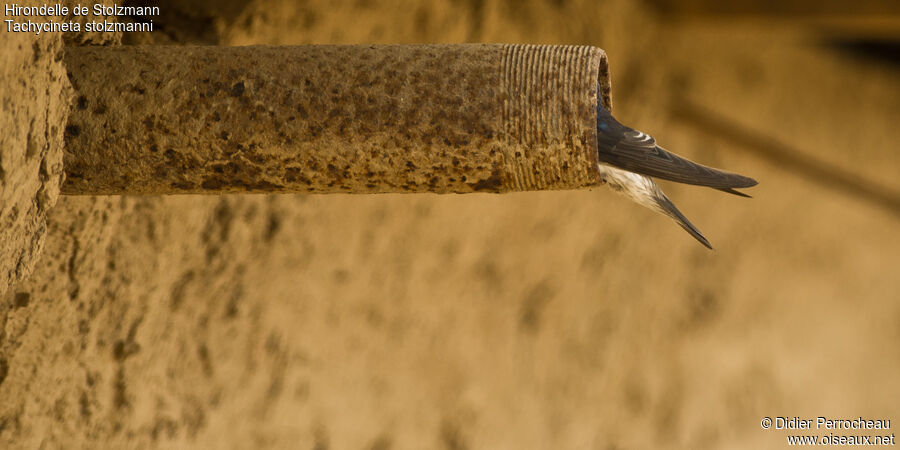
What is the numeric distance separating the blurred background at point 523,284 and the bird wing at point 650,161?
49 centimetres

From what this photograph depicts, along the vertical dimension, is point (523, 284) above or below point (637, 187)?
below

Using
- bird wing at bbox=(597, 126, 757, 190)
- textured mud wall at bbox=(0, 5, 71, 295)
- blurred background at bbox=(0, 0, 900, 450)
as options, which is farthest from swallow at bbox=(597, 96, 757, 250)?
blurred background at bbox=(0, 0, 900, 450)

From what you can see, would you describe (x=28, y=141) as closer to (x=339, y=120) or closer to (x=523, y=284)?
(x=339, y=120)

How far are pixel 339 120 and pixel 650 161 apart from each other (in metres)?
0.20

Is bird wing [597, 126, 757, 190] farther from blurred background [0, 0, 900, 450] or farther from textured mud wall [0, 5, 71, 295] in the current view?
blurred background [0, 0, 900, 450]

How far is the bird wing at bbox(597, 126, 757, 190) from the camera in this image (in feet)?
1.71

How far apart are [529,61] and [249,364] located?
0.60m

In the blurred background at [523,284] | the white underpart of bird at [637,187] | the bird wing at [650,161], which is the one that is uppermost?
the bird wing at [650,161]

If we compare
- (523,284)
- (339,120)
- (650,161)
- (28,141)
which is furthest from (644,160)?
(523,284)

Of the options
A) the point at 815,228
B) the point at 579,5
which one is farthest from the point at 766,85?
the point at 579,5

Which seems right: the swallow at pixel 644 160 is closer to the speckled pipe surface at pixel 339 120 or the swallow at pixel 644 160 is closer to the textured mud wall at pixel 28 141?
the speckled pipe surface at pixel 339 120

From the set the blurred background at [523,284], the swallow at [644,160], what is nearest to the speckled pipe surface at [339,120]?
the swallow at [644,160]

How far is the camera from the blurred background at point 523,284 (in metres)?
0.84

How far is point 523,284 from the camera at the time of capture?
52.6 inches
